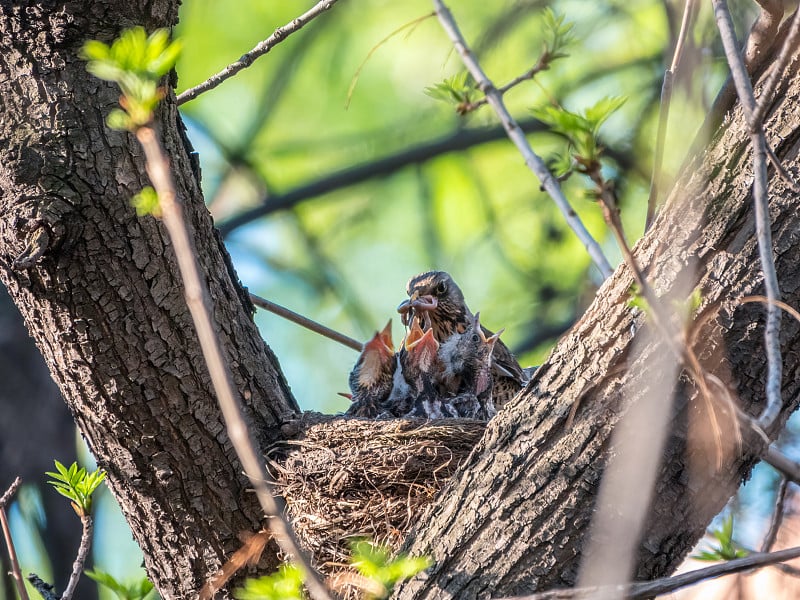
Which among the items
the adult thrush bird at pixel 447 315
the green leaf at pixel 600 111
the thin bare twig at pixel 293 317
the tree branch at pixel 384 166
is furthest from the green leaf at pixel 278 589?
the tree branch at pixel 384 166

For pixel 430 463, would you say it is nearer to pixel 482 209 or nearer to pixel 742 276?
pixel 742 276

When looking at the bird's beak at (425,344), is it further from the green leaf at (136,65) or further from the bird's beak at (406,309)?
the green leaf at (136,65)

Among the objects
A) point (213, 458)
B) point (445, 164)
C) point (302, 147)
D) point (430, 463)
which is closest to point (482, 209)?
point (445, 164)

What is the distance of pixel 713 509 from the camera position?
2.42m

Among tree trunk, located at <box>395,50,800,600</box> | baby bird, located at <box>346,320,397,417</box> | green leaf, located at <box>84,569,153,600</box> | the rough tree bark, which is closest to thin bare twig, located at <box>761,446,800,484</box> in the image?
tree trunk, located at <box>395,50,800,600</box>

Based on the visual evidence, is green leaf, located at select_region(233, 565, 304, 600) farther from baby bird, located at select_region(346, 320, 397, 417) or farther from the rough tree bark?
baby bird, located at select_region(346, 320, 397, 417)

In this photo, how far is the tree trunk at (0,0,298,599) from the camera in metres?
2.79

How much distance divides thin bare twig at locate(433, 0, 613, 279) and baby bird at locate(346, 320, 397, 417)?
8.97 ft

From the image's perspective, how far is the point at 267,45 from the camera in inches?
124

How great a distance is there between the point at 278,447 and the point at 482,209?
16.3ft

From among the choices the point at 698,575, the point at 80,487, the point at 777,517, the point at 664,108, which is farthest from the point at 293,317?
the point at 698,575

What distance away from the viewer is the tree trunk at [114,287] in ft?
9.16

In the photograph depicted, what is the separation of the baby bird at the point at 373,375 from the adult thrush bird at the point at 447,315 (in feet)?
1.87

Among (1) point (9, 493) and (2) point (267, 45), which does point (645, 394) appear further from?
(1) point (9, 493)
